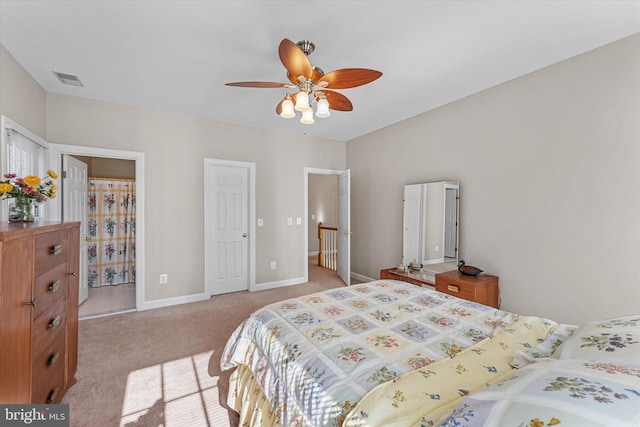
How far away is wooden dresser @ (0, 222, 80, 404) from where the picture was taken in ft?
3.83

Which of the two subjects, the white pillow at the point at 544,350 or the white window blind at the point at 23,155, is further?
the white window blind at the point at 23,155

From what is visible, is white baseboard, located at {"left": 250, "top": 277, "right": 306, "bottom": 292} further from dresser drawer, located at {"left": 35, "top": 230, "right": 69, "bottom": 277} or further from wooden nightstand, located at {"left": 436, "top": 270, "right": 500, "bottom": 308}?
dresser drawer, located at {"left": 35, "top": 230, "right": 69, "bottom": 277}

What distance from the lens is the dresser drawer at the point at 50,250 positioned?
4.60 ft

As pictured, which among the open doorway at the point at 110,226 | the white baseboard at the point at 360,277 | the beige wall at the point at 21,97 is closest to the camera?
the beige wall at the point at 21,97

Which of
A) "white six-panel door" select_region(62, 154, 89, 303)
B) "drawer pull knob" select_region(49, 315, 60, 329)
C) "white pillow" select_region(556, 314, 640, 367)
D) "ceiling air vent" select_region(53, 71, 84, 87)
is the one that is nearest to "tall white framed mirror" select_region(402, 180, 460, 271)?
"white pillow" select_region(556, 314, 640, 367)

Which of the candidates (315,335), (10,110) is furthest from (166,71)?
(315,335)

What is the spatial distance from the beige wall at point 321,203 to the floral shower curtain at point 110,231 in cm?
394

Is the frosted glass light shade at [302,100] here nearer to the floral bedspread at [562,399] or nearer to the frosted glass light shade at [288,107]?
the frosted glass light shade at [288,107]

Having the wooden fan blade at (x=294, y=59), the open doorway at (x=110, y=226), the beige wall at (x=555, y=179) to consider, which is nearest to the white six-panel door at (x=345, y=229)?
the beige wall at (x=555, y=179)

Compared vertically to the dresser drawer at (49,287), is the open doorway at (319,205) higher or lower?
higher

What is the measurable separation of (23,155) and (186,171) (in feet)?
4.95

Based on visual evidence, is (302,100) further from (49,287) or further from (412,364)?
(49,287)

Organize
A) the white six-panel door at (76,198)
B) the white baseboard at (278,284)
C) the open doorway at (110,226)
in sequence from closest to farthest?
the white six-panel door at (76,198) < the white baseboard at (278,284) < the open doorway at (110,226)

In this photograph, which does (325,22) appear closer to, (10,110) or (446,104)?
(446,104)
